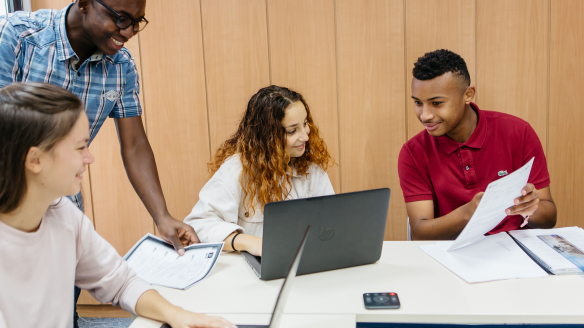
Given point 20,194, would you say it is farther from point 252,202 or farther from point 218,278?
point 252,202

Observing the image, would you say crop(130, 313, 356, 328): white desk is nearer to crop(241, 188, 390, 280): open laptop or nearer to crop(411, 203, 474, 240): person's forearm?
crop(241, 188, 390, 280): open laptop

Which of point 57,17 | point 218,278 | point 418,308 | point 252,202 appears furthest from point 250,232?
point 57,17

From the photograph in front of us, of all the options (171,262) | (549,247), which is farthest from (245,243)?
(549,247)

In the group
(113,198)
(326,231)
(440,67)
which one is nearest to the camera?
(326,231)

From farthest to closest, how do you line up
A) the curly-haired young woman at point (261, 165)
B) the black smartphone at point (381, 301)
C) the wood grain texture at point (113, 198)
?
the wood grain texture at point (113, 198) < the curly-haired young woman at point (261, 165) < the black smartphone at point (381, 301)

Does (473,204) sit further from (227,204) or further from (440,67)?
(227,204)

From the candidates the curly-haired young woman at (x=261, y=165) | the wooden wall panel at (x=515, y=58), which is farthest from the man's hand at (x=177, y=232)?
the wooden wall panel at (x=515, y=58)

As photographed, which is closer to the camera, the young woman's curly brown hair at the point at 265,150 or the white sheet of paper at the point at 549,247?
the white sheet of paper at the point at 549,247

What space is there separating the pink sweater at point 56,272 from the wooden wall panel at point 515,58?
1901 mm

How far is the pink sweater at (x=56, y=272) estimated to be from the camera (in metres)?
0.86

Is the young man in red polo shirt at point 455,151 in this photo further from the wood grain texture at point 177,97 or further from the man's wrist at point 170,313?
the wood grain texture at point 177,97

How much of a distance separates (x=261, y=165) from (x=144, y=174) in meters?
0.44

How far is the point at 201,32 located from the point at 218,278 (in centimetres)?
149

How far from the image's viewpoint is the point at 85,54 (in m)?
1.33
